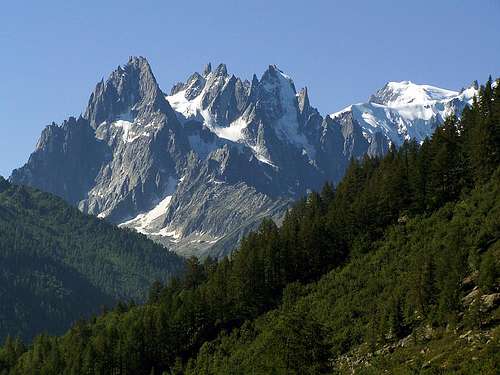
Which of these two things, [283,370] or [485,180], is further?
[485,180]

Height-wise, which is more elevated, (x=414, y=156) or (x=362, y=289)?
(x=414, y=156)

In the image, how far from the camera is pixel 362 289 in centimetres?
9512

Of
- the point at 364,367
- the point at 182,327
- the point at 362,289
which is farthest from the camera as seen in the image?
the point at 182,327

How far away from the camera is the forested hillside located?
69.9 metres

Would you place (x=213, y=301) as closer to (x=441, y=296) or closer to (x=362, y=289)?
(x=362, y=289)

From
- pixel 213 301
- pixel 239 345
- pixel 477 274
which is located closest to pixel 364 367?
pixel 477 274

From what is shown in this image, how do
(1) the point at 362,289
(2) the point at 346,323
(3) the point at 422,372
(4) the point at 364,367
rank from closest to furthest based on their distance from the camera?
(3) the point at 422,372 → (4) the point at 364,367 → (2) the point at 346,323 → (1) the point at 362,289

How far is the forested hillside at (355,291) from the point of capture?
69938 mm

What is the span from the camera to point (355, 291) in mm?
96062

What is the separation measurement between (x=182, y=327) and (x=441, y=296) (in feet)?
173

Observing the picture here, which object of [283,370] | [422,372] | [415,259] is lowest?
[422,372]

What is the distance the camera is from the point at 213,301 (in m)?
119

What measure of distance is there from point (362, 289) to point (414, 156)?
36079 mm

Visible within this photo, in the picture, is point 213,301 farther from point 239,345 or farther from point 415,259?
point 415,259
